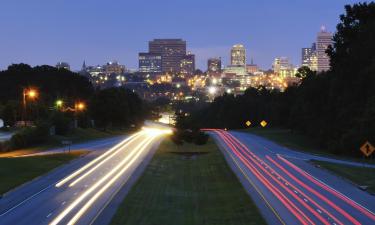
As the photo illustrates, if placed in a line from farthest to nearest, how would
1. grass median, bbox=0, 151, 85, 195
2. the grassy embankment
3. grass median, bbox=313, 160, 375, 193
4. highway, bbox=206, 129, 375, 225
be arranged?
the grassy embankment → grass median, bbox=0, 151, 85, 195 → grass median, bbox=313, 160, 375, 193 → highway, bbox=206, 129, 375, 225

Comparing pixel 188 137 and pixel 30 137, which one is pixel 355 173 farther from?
pixel 30 137

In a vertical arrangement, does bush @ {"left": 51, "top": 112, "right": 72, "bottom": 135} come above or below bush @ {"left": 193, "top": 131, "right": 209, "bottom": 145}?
above

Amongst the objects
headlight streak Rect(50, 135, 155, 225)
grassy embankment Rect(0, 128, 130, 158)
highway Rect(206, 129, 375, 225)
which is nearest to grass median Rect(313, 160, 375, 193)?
highway Rect(206, 129, 375, 225)

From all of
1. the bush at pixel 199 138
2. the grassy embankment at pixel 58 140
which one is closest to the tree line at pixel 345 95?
the bush at pixel 199 138

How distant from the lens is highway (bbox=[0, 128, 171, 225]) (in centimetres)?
3350

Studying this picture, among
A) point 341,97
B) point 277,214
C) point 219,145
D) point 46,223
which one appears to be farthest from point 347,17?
point 46,223

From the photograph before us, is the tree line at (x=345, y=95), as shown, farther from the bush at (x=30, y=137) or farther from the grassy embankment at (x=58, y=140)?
the bush at (x=30, y=137)

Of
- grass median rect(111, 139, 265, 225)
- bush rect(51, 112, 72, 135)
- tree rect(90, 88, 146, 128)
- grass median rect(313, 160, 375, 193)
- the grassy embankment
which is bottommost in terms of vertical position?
grass median rect(111, 139, 265, 225)

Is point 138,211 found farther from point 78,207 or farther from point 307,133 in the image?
point 307,133

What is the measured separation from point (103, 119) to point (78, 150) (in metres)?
50.9

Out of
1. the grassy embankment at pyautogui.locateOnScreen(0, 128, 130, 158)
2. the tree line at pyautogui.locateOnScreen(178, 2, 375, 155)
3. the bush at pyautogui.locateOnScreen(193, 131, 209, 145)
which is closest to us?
the grassy embankment at pyautogui.locateOnScreen(0, 128, 130, 158)

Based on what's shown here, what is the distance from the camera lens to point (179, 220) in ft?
108

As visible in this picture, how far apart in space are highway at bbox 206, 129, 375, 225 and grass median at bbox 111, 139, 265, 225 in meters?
1.15

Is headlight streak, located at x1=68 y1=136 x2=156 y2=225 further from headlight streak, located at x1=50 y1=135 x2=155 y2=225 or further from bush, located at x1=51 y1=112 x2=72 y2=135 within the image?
bush, located at x1=51 y1=112 x2=72 y2=135
